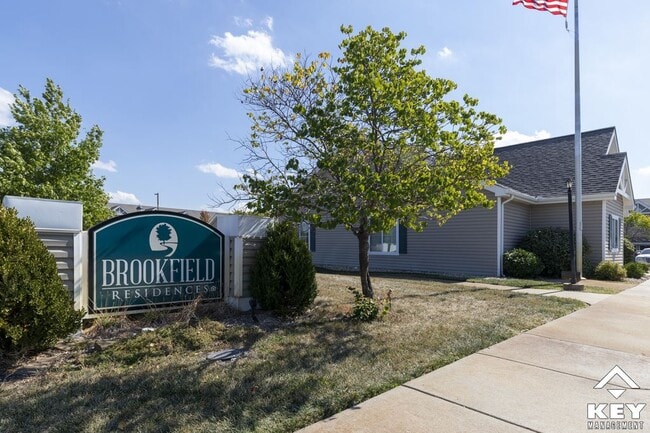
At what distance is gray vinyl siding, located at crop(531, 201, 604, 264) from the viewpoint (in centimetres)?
1477

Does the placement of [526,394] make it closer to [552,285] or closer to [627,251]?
[552,285]

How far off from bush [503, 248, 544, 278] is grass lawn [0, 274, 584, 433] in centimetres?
686

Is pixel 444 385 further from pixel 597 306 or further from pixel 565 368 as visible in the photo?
pixel 597 306

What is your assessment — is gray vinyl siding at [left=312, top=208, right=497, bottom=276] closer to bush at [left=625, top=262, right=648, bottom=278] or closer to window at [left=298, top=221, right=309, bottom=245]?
window at [left=298, top=221, right=309, bottom=245]

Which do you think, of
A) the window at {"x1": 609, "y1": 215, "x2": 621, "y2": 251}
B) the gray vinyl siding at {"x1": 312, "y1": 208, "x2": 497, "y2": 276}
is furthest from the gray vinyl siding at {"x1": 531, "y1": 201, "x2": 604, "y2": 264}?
the gray vinyl siding at {"x1": 312, "y1": 208, "x2": 497, "y2": 276}

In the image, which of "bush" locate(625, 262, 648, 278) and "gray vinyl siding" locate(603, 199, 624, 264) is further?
"gray vinyl siding" locate(603, 199, 624, 264)

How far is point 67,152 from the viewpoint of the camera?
11836 mm

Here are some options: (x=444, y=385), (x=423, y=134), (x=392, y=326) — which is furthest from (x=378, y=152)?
(x=444, y=385)

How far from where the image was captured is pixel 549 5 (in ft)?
40.1

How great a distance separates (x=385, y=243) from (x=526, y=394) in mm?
12725

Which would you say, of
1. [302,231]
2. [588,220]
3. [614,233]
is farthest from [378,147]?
[614,233]

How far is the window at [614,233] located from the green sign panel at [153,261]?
16029 millimetres

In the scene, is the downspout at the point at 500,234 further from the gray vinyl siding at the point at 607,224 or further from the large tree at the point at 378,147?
the large tree at the point at 378,147

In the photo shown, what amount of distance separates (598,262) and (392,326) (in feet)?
40.8
